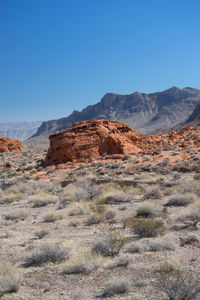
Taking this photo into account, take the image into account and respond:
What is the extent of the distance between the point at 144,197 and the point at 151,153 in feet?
35.8

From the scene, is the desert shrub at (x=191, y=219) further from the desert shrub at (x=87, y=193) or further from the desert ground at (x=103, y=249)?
the desert shrub at (x=87, y=193)

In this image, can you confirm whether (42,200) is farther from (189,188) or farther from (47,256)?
(47,256)

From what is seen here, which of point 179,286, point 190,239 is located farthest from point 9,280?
point 190,239

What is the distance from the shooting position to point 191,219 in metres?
8.72

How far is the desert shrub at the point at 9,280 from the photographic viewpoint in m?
4.94

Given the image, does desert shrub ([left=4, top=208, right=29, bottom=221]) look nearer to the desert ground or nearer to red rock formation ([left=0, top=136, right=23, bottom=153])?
the desert ground

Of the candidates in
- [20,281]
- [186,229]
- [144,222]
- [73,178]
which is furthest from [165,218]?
[73,178]

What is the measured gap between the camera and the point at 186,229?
26.9 feet

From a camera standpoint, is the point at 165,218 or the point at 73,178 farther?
the point at 73,178

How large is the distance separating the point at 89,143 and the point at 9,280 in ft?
75.0

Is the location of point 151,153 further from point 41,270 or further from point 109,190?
point 41,270

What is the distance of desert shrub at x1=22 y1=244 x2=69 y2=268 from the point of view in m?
6.41

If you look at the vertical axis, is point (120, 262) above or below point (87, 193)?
above

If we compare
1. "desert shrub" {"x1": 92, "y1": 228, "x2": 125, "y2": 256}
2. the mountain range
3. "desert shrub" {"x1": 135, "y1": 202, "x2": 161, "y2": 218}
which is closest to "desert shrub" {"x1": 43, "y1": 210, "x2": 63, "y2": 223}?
"desert shrub" {"x1": 135, "y1": 202, "x2": 161, "y2": 218}
